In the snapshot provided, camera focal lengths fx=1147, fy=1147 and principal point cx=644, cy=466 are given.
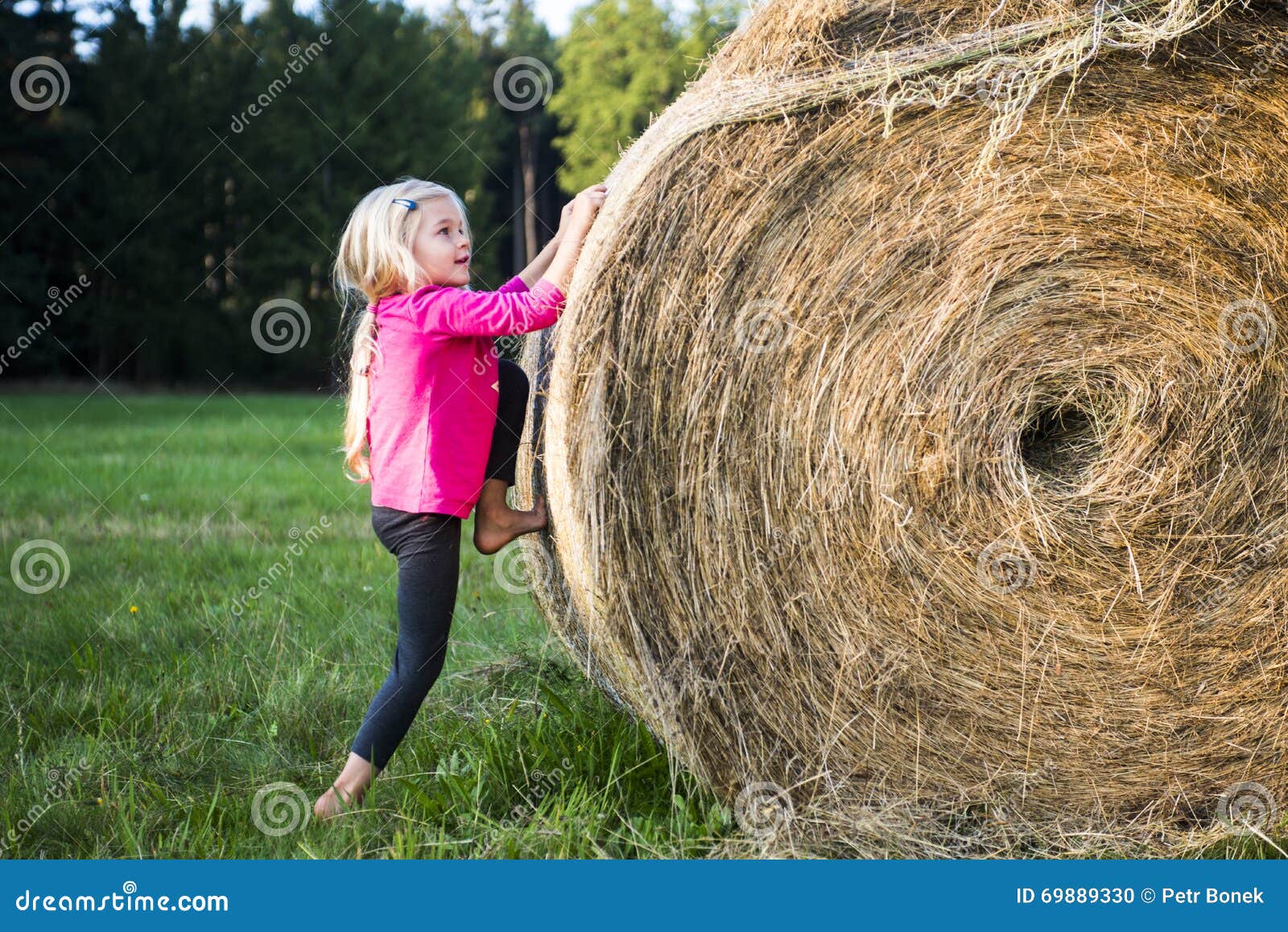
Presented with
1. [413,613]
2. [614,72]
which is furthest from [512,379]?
[614,72]

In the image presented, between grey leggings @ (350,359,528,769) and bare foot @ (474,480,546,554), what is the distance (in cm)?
9

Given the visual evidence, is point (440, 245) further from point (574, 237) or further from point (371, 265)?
point (574, 237)

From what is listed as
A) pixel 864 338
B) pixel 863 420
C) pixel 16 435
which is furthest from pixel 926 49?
pixel 16 435

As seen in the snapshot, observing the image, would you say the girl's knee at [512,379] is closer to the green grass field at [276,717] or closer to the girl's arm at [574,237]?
the girl's arm at [574,237]

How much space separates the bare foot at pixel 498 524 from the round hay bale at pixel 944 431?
10.6 inches

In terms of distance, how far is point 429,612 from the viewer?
3115 mm

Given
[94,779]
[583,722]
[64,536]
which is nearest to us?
[94,779]

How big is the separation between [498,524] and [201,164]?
2004 cm

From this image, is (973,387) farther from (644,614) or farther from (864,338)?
Answer: (644,614)

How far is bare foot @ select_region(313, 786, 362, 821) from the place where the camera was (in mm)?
3066

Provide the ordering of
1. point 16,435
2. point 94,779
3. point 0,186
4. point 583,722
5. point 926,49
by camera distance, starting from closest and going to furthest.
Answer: point 926,49
point 94,779
point 583,722
point 16,435
point 0,186

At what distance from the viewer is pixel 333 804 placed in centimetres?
308

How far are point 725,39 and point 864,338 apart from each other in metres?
0.88

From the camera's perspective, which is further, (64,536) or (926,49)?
(64,536)
